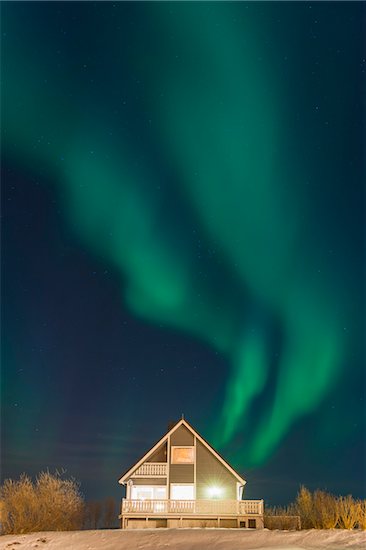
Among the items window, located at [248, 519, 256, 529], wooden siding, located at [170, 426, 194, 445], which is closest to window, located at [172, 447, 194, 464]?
wooden siding, located at [170, 426, 194, 445]

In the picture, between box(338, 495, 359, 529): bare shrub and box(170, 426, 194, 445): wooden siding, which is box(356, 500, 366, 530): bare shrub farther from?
box(170, 426, 194, 445): wooden siding

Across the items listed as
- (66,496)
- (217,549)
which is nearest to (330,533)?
(217,549)

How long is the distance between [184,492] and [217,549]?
1226cm

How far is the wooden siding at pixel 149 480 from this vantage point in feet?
149

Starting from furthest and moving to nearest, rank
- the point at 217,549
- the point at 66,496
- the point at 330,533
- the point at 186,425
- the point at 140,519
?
the point at 66,496 < the point at 186,425 < the point at 140,519 < the point at 330,533 < the point at 217,549

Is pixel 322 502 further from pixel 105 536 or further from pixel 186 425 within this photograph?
pixel 105 536

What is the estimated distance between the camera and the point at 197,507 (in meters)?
42.9

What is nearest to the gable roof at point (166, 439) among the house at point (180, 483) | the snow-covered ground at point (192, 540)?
the house at point (180, 483)

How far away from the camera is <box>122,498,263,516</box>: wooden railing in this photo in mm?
42562

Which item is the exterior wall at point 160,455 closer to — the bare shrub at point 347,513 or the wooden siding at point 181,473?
the wooden siding at point 181,473

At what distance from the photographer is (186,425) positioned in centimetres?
4638

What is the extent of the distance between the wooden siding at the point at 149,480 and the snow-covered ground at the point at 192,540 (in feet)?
20.1

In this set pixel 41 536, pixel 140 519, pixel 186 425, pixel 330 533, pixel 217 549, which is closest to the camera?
pixel 217 549

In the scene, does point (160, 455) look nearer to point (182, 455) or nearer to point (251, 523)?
point (182, 455)
